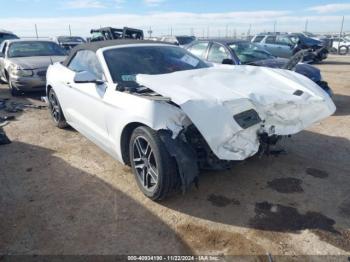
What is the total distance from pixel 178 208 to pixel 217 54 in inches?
203

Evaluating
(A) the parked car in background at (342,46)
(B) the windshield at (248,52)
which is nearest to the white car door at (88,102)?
(B) the windshield at (248,52)

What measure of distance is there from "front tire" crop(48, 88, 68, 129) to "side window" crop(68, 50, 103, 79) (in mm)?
795

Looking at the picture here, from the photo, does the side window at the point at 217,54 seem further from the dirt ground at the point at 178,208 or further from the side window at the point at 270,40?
the side window at the point at 270,40

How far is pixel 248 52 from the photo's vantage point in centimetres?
796

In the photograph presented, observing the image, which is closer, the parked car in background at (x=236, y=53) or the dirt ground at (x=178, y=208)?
the dirt ground at (x=178, y=208)

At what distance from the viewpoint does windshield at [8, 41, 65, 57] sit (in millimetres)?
9227

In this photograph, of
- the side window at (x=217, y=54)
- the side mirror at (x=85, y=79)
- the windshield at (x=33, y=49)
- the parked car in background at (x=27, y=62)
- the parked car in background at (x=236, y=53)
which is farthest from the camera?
the windshield at (x=33, y=49)

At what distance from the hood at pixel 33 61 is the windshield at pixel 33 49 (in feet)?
1.36

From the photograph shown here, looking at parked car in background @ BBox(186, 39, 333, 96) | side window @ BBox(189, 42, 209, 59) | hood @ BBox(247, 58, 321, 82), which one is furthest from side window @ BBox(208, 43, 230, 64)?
hood @ BBox(247, 58, 321, 82)

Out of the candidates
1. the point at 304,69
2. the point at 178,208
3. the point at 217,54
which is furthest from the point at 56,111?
the point at 304,69

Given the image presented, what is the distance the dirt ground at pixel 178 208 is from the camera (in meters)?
2.75

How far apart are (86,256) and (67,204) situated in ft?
2.99

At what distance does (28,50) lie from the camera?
9.42 m

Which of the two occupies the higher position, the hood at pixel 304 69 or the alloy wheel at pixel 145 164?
the hood at pixel 304 69
